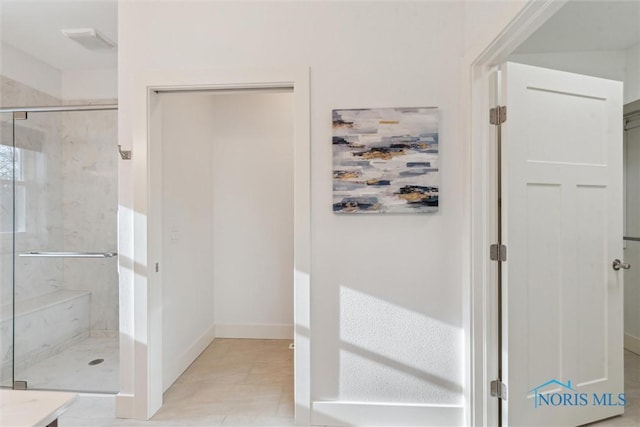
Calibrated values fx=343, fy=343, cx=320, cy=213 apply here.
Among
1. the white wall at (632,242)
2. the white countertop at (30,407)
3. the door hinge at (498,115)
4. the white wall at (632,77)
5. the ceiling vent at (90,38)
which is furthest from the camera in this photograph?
the ceiling vent at (90,38)

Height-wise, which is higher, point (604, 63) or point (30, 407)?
point (604, 63)

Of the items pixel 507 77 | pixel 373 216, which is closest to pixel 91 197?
pixel 373 216

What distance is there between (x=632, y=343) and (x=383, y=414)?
6.33 ft

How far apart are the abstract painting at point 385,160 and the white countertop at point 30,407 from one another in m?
1.44

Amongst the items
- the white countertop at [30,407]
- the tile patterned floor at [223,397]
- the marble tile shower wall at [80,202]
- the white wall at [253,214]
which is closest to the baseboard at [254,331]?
the white wall at [253,214]

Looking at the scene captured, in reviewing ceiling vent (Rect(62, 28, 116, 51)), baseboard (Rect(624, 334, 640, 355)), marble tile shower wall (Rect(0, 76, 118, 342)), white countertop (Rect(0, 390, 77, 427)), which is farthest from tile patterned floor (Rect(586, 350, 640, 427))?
ceiling vent (Rect(62, 28, 116, 51))

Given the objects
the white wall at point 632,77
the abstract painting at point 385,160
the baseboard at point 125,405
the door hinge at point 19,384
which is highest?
the white wall at point 632,77

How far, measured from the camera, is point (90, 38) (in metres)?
2.61

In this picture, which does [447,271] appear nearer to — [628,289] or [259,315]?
[628,289]

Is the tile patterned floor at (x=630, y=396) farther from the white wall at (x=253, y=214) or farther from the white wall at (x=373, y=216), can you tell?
the white wall at (x=253, y=214)

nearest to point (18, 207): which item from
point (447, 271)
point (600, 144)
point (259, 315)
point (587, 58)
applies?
point (259, 315)

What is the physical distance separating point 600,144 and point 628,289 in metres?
1.27

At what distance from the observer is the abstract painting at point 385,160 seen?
1945 millimetres

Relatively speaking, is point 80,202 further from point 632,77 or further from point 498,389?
point 632,77
